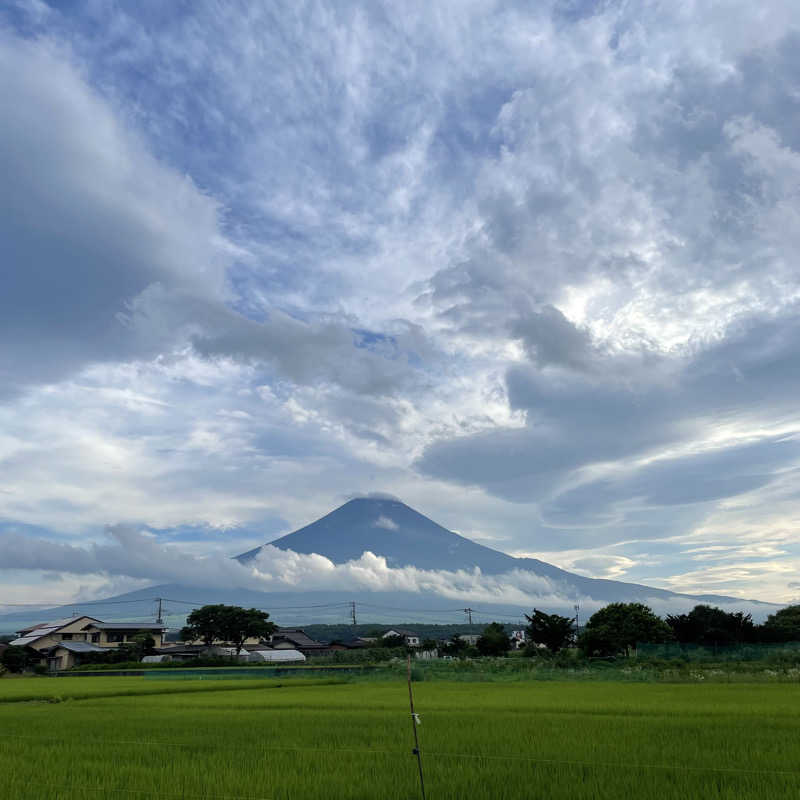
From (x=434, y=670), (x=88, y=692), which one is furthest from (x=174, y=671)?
(x=88, y=692)

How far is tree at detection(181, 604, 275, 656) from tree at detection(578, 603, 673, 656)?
38.4 metres

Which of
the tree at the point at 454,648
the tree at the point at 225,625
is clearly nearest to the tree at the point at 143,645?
the tree at the point at 225,625

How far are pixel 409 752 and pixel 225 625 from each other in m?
76.4

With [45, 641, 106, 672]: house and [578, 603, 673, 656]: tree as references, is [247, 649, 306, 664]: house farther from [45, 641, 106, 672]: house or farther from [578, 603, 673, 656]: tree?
[578, 603, 673, 656]: tree

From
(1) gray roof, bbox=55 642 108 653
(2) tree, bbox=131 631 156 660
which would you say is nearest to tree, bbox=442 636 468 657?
(2) tree, bbox=131 631 156 660

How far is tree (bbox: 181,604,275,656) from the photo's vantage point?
80.9 metres

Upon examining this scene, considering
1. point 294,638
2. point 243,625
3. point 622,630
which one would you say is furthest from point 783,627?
point 294,638

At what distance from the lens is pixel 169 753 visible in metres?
10.7

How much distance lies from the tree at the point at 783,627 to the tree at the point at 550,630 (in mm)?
18102

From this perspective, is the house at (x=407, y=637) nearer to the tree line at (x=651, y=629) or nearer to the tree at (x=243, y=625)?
the tree at (x=243, y=625)

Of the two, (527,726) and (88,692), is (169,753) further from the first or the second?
(88,692)

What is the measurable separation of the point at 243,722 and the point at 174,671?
44076 mm

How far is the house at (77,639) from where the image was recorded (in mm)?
70562

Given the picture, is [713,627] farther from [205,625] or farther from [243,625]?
[205,625]
